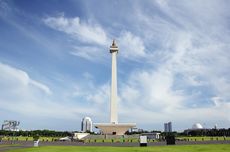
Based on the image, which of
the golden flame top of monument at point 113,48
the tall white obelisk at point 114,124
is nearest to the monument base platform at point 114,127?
the tall white obelisk at point 114,124

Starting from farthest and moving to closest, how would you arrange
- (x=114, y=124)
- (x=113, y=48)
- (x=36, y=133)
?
(x=36, y=133), (x=113, y=48), (x=114, y=124)

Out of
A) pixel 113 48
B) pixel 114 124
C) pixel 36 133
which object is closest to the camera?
pixel 114 124

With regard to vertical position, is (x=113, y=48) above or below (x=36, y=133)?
above

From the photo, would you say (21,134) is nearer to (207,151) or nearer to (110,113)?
(110,113)

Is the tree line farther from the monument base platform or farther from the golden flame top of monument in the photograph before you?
the golden flame top of monument

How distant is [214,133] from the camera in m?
110

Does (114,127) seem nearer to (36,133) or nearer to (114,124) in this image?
(114,124)

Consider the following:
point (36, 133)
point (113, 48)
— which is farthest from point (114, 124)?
point (36, 133)

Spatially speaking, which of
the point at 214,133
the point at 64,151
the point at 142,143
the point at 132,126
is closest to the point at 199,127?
the point at 214,133

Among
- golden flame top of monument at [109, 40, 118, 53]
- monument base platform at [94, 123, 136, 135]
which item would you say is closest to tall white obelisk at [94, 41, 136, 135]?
monument base platform at [94, 123, 136, 135]

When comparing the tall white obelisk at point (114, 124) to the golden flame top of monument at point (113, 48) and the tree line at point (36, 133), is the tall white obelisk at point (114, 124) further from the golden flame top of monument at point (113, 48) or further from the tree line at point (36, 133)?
the tree line at point (36, 133)

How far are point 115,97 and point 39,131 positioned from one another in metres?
46.4

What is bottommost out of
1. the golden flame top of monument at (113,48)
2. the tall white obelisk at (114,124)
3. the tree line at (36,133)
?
the tree line at (36,133)

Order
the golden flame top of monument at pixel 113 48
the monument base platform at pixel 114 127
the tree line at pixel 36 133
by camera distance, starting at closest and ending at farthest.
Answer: the monument base platform at pixel 114 127
the golden flame top of monument at pixel 113 48
the tree line at pixel 36 133
